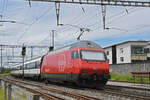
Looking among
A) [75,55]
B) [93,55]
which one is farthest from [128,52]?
[75,55]

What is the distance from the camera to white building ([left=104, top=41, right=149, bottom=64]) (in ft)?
177

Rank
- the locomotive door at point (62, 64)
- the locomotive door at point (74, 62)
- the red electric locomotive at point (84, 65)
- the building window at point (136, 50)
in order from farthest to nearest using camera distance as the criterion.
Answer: the building window at point (136, 50), the locomotive door at point (62, 64), the locomotive door at point (74, 62), the red electric locomotive at point (84, 65)

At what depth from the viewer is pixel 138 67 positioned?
29953mm

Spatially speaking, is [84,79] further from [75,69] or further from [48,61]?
[48,61]

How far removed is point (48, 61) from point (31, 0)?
721 cm

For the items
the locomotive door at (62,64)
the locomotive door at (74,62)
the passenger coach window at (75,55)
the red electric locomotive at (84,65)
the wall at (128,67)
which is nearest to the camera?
the red electric locomotive at (84,65)

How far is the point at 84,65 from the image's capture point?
16.0 metres

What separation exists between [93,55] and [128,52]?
38.6 meters

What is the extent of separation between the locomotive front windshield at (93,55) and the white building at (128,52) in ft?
124

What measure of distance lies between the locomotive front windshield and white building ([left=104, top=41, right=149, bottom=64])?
37659mm

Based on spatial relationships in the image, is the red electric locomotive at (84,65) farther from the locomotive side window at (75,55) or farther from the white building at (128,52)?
the white building at (128,52)

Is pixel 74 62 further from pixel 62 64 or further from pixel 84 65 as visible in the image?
pixel 62 64

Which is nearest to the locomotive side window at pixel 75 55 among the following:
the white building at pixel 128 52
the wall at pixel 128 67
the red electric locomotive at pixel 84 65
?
the red electric locomotive at pixel 84 65

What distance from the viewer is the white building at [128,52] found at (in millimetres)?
53875
